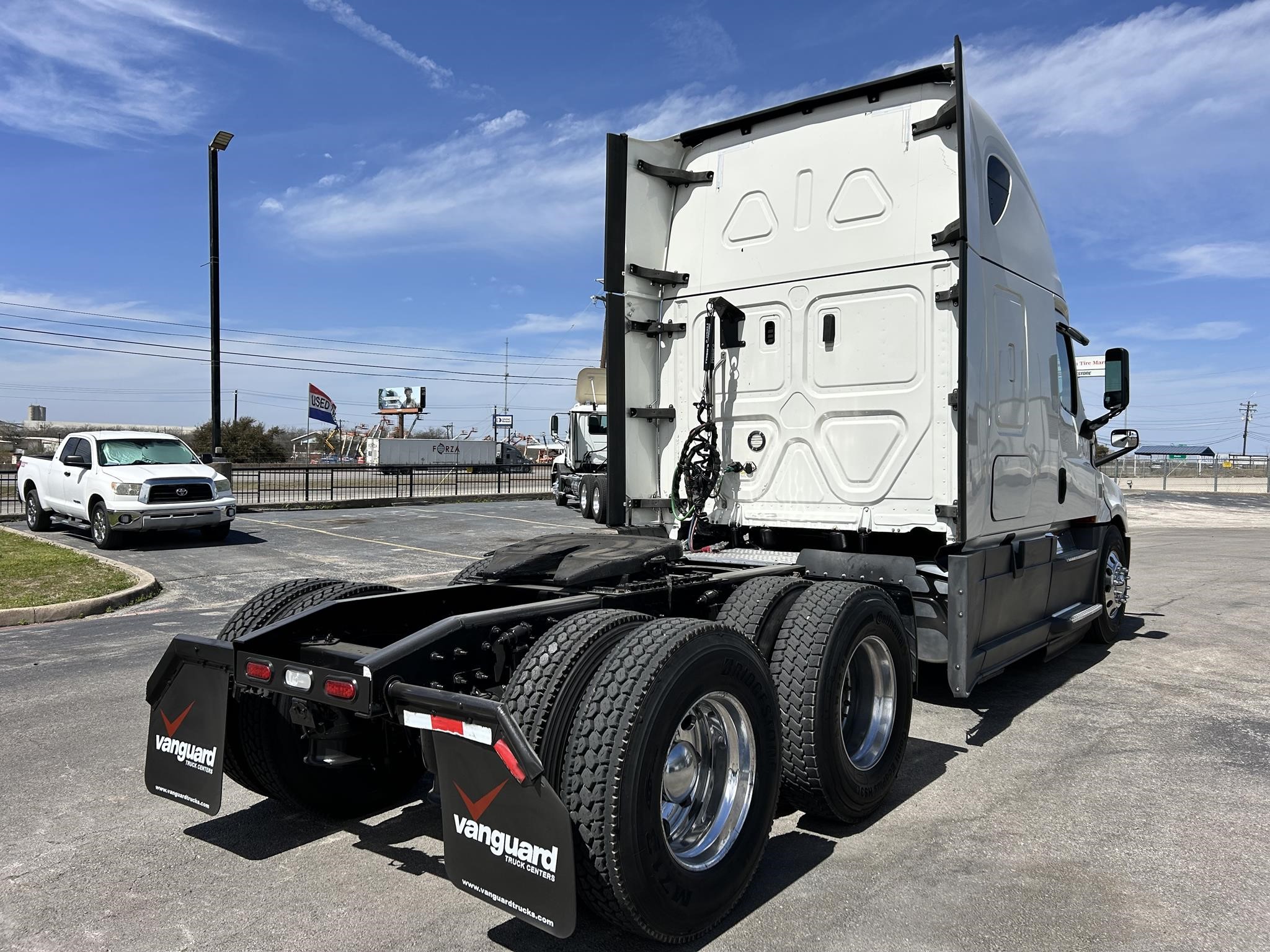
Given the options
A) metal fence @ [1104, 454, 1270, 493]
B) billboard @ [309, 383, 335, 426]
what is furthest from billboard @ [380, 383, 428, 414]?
metal fence @ [1104, 454, 1270, 493]

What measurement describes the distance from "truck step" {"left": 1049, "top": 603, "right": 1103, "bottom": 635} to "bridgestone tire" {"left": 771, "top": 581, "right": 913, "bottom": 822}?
266 centimetres

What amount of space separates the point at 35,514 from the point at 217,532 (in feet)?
12.0

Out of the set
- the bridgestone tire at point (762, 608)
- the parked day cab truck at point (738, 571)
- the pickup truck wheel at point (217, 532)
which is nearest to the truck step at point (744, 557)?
the parked day cab truck at point (738, 571)

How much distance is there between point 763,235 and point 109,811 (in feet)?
15.6

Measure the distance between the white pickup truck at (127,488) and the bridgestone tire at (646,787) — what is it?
44.6 feet

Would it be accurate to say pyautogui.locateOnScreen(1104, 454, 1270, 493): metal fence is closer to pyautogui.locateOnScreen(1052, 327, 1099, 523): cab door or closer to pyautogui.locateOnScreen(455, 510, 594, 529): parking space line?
pyautogui.locateOnScreen(455, 510, 594, 529): parking space line

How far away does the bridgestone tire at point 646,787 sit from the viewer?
9.18ft

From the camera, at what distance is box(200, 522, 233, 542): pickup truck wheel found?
15852 mm

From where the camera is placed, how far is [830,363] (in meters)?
5.86

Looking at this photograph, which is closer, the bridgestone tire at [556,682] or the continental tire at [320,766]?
the bridgestone tire at [556,682]

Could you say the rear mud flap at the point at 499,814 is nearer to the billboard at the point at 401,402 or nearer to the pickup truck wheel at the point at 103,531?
the pickup truck wheel at the point at 103,531

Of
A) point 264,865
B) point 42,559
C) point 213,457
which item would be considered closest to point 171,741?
point 264,865

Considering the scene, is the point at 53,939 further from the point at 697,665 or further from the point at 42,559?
the point at 42,559

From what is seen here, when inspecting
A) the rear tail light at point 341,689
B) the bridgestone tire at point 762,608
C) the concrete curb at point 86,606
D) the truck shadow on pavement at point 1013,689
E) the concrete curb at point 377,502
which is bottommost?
the truck shadow on pavement at point 1013,689
